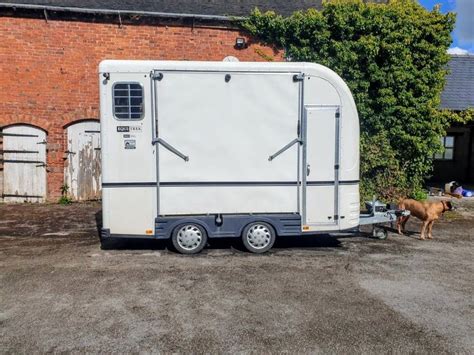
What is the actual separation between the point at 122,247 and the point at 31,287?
7.18ft

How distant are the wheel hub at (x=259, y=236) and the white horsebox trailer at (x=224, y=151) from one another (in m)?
0.02

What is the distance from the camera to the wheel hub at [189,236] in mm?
6996

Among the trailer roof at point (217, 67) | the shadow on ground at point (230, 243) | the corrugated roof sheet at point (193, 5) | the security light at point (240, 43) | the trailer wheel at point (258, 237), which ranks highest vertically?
the corrugated roof sheet at point (193, 5)

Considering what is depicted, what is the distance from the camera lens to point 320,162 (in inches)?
277

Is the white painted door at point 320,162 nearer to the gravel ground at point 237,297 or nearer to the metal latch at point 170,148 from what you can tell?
the gravel ground at point 237,297

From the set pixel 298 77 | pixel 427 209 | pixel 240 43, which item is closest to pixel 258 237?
pixel 298 77

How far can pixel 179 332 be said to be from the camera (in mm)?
4293

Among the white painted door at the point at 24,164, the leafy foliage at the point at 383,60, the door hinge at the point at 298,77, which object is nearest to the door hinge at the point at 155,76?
the door hinge at the point at 298,77

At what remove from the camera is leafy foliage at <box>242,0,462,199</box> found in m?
12.1

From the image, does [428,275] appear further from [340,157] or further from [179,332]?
[179,332]

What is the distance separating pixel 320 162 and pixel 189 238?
260 centimetres

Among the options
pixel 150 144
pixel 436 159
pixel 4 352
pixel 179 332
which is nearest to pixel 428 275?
pixel 179 332

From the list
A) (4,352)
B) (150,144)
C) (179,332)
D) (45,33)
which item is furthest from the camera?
(45,33)

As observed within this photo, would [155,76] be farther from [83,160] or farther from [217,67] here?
[83,160]
